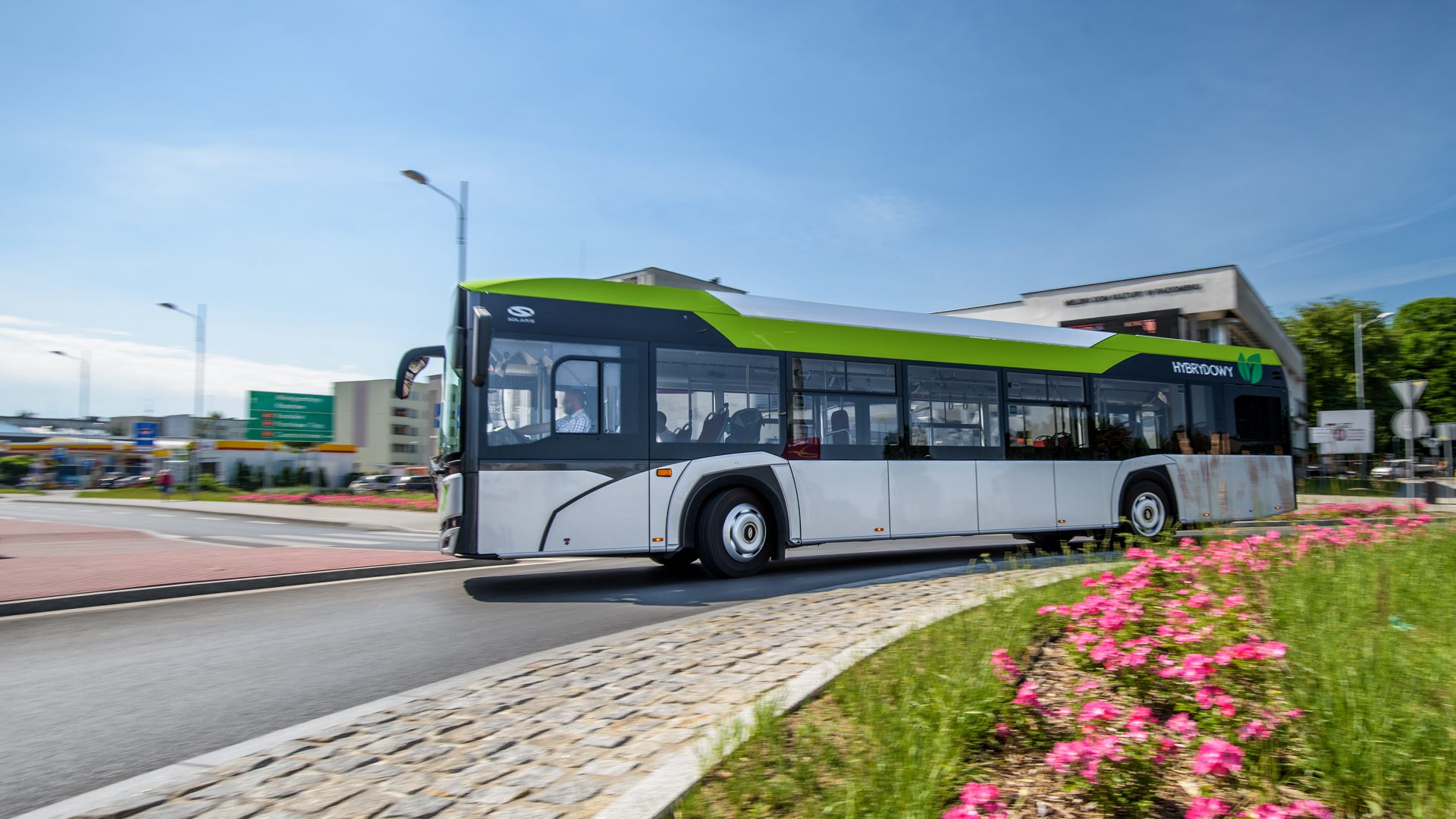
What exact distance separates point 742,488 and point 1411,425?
61.1 feet

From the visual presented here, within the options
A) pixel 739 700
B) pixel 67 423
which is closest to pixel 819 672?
pixel 739 700

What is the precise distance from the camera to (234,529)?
23.9m

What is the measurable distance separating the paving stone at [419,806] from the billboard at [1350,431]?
34165 mm

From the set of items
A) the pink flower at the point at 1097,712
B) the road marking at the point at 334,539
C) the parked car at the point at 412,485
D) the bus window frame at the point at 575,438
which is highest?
the bus window frame at the point at 575,438

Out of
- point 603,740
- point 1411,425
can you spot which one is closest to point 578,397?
point 603,740

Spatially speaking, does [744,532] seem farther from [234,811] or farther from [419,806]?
[234,811]

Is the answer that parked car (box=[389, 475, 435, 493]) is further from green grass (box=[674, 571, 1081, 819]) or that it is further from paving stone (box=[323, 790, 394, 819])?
paving stone (box=[323, 790, 394, 819])

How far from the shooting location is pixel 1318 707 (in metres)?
3.21

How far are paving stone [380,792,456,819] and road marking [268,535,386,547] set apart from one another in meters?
15.0

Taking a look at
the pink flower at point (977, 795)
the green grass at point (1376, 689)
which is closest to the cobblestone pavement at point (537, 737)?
the pink flower at point (977, 795)

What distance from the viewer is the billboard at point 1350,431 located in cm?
2973

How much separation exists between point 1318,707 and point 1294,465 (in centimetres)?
1334

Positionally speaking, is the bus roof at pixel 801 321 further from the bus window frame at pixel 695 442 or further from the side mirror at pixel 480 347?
the side mirror at pixel 480 347

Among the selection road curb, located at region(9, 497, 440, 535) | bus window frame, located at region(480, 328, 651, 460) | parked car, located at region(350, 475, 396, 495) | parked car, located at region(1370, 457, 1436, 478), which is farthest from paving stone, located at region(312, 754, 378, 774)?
parked car, located at region(1370, 457, 1436, 478)
